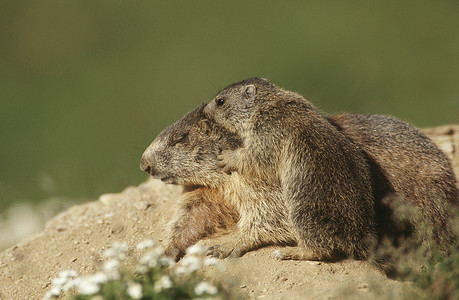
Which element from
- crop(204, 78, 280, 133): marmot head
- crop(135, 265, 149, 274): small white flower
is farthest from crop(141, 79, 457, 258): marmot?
crop(135, 265, 149, 274): small white flower

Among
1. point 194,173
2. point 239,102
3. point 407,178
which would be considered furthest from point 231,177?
point 407,178

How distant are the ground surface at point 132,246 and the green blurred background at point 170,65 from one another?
436 centimetres

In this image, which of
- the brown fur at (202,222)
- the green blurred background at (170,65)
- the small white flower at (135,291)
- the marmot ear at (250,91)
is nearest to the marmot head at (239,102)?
the marmot ear at (250,91)

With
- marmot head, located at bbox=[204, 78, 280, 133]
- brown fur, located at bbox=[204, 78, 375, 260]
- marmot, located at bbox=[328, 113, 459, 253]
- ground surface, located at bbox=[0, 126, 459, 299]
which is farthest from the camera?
marmot head, located at bbox=[204, 78, 280, 133]

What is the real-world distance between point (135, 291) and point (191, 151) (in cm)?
309

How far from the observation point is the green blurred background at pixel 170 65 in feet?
48.1

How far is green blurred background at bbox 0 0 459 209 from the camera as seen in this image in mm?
14664

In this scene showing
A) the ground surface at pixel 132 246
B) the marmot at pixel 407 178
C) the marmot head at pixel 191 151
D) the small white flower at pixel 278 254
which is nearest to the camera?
the ground surface at pixel 132 246

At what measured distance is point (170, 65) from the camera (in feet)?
56.9

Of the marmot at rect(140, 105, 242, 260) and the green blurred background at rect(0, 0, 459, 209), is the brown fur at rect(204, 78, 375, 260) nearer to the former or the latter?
the marmot at rect(140, 105, 242, 260)

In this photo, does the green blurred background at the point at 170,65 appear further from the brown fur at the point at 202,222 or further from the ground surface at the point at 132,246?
the brown fur at the point at 202,222

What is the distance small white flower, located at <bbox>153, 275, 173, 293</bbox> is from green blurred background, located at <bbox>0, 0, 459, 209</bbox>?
802 centimetres

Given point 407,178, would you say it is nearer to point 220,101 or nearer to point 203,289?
point 220,101

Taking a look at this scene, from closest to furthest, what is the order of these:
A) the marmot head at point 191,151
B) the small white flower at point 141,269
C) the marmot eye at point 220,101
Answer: the small white flower at point 141,269 < the marmot head at point 191,151 < the marmot eye at point 220,101
